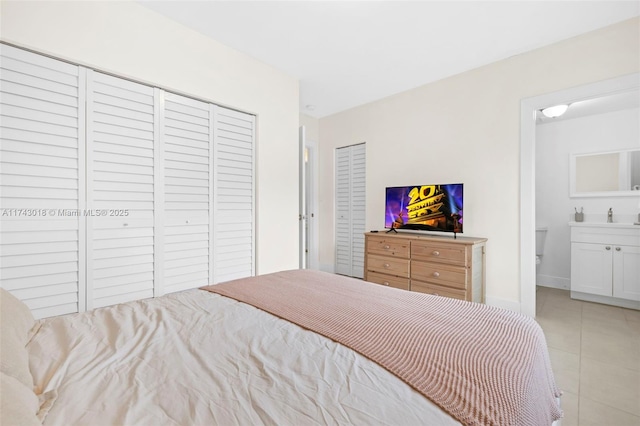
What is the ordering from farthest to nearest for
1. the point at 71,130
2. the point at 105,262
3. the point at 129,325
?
the point at 105,262
the point at 71,130
the point at 129,325

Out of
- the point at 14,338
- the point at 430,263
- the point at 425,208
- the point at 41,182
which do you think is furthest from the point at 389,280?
the point at 41,182

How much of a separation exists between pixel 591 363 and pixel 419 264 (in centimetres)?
146

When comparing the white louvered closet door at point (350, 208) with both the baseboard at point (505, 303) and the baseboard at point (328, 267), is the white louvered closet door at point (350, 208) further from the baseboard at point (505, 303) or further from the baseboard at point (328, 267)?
the baseboard at point (505, 303)

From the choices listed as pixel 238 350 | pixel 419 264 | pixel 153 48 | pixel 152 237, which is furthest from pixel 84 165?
pixel 419 264

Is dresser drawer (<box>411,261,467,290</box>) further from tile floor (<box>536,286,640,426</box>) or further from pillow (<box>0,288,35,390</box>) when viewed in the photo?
pillow (<box>0,288,35,390</box>)

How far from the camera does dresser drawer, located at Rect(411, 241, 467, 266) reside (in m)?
2.79

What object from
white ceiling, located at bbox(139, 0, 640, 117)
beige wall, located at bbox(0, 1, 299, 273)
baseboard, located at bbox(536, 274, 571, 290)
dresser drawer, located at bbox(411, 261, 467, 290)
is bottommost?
baseboard, located at bbox(536, 274, 571, 290)

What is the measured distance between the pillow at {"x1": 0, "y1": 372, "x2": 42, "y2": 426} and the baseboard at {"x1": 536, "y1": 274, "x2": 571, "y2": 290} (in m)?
5.16

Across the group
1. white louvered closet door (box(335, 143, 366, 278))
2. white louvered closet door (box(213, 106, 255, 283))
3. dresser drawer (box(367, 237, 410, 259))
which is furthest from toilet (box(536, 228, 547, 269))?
white louvered closet door (box(213, 106, 255, 283))

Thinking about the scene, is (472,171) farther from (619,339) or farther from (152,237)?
(152,237)

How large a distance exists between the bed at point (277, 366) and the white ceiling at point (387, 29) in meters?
2.25

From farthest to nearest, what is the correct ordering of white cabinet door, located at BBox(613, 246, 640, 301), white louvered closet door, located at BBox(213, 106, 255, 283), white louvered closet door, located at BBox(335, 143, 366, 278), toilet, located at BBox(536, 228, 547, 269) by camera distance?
white louvered closet door, located at BBox(335, 143, 366, 278), toilet, located at BBox(536, 228, 547, 269), white cabinet door, located at BBox(613, 246, 640, 301), white louvered closet door, located at BBox(213, 106, 255, 283)

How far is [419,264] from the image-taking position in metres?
3.08

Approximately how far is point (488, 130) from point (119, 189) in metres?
3.58
